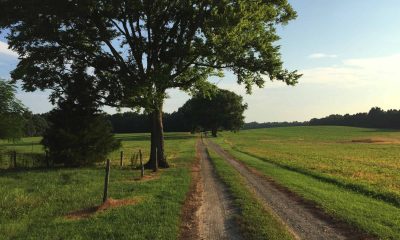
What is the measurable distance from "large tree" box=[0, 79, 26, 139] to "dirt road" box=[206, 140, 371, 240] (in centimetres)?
1823

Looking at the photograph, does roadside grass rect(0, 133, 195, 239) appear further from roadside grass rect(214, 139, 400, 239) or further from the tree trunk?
the tree trunk

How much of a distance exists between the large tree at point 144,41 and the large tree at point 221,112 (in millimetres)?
75507

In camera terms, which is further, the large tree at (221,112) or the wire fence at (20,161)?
the large tree at (221,112)

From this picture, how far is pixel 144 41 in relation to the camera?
28938 millimetres

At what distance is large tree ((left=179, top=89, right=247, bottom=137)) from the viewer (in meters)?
107

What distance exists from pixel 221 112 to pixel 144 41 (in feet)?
257

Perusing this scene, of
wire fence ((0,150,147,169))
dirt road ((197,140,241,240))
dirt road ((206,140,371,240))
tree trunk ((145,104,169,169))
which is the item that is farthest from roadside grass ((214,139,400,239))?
wire fence ((0,150,147,169))

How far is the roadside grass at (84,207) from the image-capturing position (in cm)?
1080

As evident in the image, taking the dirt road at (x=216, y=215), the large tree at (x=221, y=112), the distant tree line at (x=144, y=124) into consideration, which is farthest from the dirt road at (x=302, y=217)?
the distant tree line at (x=144, y=124)

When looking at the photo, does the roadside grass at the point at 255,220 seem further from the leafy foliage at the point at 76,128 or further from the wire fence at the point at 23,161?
the wire fence at the point at 23,161

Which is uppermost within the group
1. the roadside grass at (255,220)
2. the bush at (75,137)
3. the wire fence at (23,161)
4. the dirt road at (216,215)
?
the bush at (75,137)

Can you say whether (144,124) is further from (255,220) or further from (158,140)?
(255,220)

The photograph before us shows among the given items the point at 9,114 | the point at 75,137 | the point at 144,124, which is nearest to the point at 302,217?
the point at 75,137

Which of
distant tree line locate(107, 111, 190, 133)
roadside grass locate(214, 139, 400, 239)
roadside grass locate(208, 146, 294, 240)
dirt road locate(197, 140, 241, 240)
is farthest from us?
distant tree line locate(107, 111, 190, 133)
